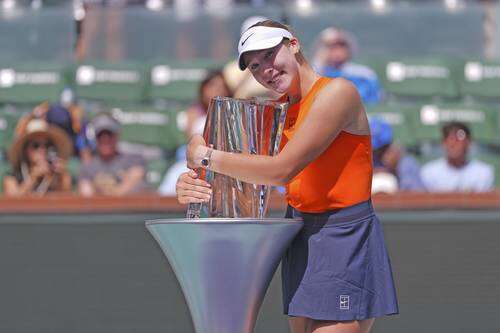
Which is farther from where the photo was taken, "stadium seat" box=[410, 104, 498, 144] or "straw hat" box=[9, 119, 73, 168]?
"stadium seat" box=[410, 104, 498, 144]

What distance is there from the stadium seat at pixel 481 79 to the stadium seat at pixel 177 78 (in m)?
1.96

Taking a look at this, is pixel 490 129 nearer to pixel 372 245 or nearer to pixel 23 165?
pixel 23 165

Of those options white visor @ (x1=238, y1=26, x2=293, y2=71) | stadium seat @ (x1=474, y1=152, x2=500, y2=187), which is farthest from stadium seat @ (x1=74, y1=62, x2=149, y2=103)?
white visor @ (x1=238, y1=26, x2=293, y2=71)

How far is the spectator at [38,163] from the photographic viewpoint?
6.54 metres

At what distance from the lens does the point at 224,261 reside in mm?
2539

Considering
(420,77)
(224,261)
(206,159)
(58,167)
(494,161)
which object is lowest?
(494,161)

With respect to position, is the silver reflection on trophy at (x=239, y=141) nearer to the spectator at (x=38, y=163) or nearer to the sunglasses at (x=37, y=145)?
the spectator at (x=38, y=163)

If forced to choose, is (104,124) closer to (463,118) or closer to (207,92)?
(207,92)

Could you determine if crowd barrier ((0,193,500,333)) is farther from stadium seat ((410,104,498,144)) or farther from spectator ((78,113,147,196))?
stadium seat ((410,104,498,144))

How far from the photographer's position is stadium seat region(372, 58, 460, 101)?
25.6ft

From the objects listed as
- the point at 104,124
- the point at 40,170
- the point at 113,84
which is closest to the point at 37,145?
the point at 40,170

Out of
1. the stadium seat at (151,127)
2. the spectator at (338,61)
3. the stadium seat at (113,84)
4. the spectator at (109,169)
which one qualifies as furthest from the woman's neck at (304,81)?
the stadium seat at (113,84)

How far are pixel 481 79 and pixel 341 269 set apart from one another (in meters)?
5.48

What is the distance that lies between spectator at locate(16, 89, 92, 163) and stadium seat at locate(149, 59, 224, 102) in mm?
856
